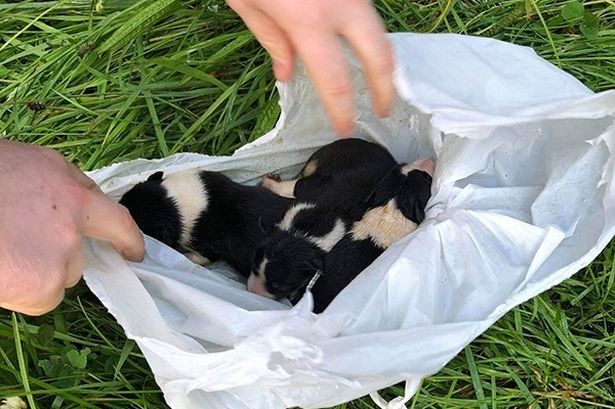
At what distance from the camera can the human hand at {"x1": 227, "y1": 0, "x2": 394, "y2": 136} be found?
1.15 metres

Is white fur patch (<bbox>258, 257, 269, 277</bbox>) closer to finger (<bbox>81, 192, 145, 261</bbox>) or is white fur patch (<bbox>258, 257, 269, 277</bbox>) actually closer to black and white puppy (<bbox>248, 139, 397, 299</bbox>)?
black and white puppy (<bbox>248, 139, 397, 299</bbox>)

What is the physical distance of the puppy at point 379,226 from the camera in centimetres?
201

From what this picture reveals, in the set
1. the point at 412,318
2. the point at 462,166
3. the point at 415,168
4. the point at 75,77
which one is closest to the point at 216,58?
the point at 75,77

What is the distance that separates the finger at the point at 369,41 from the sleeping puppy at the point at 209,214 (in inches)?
38.5

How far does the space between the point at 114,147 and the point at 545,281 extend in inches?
50.7

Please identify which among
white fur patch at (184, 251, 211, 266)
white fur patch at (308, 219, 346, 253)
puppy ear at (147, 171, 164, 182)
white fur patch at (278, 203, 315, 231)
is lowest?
white fur patch at (184, 251, 211, 266)

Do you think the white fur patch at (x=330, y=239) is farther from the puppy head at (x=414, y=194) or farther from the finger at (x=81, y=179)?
the finger at (x=81, y=179)

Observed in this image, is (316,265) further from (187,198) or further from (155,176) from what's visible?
(155,176)

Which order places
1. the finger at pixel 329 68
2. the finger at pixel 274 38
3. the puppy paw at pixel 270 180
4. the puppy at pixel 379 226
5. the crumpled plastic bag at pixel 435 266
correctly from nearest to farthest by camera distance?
the finger at pixel 329 68
the finger at pixel 274 38
the crumpled plastic bag at pixel 435 266
the puppy at pixel 379 226
the puppy paw at pixel 270 180

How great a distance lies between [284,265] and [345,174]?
11.6 inches

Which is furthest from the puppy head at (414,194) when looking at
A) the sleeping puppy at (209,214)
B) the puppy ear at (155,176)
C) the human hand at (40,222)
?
the human hand at (40,222)

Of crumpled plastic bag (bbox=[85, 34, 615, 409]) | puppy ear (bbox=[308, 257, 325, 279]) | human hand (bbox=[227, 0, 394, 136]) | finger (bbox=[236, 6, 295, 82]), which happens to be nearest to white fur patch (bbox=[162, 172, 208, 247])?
crumpled plastic bag (bbox=[85, 34, 615, 409])

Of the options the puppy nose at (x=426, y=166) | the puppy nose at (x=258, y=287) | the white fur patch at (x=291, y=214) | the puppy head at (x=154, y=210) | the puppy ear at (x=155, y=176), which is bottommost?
the puppy nose at (x=258, y=287)

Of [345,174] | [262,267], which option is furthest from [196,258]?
[345,174]
